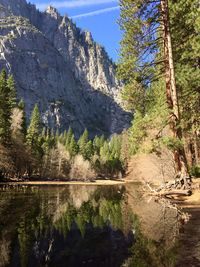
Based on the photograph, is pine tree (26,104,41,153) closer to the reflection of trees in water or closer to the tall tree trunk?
the tall tree trunk

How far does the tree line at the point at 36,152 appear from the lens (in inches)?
2318

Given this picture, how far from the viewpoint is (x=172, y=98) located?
20469 millimetres

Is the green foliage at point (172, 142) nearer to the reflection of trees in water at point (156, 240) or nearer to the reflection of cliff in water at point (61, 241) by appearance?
the reflection of trees in water at point (156, 240)

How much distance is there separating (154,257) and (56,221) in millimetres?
8416

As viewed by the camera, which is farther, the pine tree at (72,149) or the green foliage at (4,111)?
the pine tree at (72,149)

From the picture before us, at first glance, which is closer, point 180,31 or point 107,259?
point 107,259

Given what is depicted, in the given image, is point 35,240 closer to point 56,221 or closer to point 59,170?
point 56,221

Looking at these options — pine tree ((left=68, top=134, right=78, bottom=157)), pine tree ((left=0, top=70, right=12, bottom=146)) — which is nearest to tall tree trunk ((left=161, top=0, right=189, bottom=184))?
pine tree ((left=0, top=70, right=12, bottom=146))

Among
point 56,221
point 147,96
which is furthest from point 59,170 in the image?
point 56,221

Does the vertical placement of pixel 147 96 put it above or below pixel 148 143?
above

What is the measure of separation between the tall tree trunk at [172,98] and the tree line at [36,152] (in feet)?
131

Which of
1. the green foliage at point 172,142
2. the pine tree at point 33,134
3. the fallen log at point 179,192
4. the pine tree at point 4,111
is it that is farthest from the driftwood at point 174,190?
the pine tree at point 33,134

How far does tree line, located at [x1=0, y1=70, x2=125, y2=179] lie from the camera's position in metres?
58.9

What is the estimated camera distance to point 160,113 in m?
19.3
